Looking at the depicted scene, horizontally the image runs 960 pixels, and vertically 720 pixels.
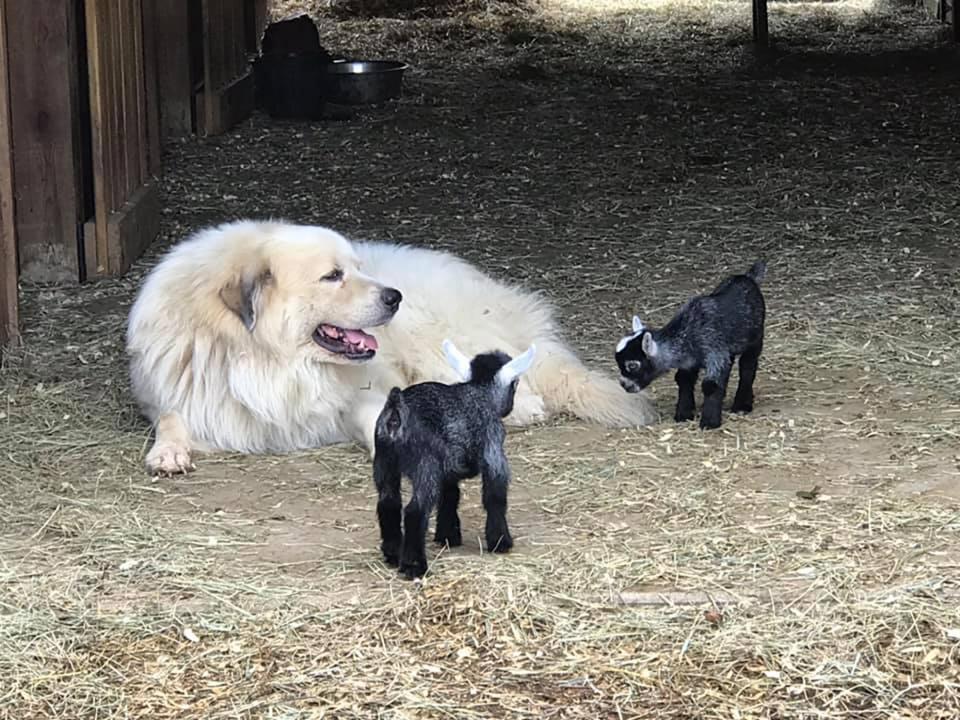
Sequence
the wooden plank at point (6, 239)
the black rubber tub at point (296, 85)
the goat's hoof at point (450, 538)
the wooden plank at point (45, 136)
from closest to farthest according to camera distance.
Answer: the goat's hoof at point (450, 538) < the wooden plank at point (6, 239) < the wooden plank at point (45, 136) < the black rubber tub at point (296, 85)

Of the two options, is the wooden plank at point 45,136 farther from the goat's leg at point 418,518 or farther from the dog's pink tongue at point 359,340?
the goat's leg at point 418,518

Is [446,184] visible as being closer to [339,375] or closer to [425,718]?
[339,375]

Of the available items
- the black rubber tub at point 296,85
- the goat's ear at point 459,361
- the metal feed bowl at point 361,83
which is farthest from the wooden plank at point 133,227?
the goat's ear at point 459,361

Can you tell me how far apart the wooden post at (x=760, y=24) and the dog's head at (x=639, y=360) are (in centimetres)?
1064

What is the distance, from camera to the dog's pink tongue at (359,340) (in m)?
5.20

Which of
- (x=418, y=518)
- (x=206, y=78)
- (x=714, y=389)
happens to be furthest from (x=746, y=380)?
(x=206, y=78)

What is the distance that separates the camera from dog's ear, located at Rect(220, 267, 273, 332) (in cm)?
509

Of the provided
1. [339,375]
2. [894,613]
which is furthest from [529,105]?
[894,613]

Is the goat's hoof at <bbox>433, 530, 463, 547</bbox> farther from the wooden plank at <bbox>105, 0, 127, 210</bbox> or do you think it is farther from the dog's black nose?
the wooden plank at <bbox>105, 0, 127, 210</bbox>

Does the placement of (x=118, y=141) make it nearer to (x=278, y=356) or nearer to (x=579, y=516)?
(x=278, y=356)

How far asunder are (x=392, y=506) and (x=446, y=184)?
6435mm

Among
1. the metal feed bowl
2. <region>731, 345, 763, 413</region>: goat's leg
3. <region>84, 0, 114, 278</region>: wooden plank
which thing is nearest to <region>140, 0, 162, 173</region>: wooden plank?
<region>84, 0, 114, 278</region>: wooden plank

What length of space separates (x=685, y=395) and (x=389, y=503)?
1.89m

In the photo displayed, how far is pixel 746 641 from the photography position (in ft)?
12.0
